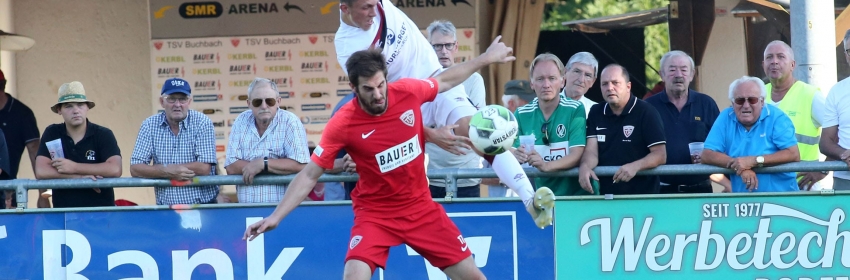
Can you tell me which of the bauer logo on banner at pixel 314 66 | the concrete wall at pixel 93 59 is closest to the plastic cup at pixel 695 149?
the bauer logo on banner at pixel 314 66

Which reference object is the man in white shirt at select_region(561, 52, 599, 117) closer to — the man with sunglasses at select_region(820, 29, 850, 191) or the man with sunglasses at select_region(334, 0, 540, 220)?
the man with sunglasses at select_region(334, 0, 540, 220)

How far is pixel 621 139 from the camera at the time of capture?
23.8 ft

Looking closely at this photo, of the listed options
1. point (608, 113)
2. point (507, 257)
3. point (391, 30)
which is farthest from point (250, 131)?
point (608, 113)

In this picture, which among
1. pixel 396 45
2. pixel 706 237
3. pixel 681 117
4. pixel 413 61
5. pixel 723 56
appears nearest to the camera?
pixel 396 45

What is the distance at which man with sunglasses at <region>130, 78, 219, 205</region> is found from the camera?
7.64 meters

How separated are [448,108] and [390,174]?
2.82ft

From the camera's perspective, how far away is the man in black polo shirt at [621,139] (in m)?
7.11

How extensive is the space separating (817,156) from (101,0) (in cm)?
783

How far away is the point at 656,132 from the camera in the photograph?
23.5 feet

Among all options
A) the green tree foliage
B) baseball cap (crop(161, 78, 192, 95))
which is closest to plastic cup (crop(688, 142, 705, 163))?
baseball cap (crop(161, 78, 192, 95))

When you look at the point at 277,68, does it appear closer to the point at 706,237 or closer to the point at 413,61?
the point at 413,61

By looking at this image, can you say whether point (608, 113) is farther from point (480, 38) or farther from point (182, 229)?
point (480, 38)

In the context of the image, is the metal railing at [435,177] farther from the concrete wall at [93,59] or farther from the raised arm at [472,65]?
the concrete wall at [93,59]

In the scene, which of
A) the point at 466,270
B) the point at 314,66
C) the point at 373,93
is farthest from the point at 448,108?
the point at 314,66
